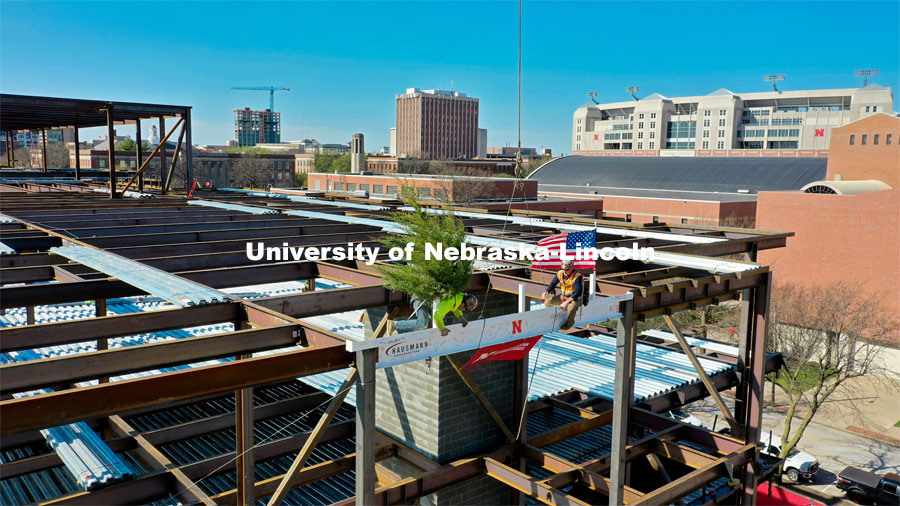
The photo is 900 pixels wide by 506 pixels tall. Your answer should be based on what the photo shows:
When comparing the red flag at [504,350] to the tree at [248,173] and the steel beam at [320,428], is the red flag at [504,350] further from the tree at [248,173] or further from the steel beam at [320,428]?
the tree at [248,173]

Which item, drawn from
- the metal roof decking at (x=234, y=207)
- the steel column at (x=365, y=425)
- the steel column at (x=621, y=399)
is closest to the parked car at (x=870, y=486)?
the steel column at (x=621, y=399)

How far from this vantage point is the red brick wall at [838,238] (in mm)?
39688

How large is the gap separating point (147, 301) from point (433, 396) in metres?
12.0

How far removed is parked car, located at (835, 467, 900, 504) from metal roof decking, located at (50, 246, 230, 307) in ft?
74.4

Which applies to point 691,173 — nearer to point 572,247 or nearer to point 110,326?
point 572,247

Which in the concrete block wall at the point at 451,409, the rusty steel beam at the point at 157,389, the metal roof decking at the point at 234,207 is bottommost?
the concrete block wall at the point at 451,409

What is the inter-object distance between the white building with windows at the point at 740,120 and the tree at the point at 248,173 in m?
71.5

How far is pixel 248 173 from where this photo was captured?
98.2m

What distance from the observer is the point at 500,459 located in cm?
1142

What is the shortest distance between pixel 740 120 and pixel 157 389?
15339 cm

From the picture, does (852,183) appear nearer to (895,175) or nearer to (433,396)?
A: (895,175)

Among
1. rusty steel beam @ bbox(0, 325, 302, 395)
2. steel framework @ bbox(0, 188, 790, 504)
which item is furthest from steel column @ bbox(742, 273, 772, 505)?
rusty steel beam @ bbox(0, 325, 302, 395)

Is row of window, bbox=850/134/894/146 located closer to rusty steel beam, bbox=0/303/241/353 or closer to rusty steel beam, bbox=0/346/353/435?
rusty steel beam, bbox=0/303/241/353

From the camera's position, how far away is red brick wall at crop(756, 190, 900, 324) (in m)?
39.7
